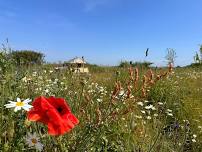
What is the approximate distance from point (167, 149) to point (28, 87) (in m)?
1.49

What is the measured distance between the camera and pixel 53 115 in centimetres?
221

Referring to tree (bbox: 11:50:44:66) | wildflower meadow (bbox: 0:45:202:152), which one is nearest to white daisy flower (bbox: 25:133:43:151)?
wildflower meadow (bbox: 0:45:202:152)

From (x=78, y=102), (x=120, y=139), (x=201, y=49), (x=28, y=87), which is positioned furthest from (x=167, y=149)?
(x=201, y=49)

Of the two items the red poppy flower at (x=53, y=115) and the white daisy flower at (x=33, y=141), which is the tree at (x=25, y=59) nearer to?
the white daisy flower at (x=33, y=141)

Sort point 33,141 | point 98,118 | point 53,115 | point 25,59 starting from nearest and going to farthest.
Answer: point 53,115 < point 33,141 < point 98,118 < point 25,59

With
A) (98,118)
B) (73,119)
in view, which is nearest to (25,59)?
(98,118)

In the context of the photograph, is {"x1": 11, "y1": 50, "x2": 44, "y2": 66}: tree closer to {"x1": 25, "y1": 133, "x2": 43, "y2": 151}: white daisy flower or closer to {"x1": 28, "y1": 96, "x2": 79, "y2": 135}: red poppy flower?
{"x1": 25, "y1": 133, "x2": 43, "y2": 151}: white daisy flower

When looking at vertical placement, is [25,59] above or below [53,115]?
above

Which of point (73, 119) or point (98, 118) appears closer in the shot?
point (73, 119)

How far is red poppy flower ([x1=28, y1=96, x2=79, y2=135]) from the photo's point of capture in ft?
7.13

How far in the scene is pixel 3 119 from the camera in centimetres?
324

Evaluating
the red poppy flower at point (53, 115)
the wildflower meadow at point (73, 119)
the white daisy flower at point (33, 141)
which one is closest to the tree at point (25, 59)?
the wildflower meadow at point (73, 119)

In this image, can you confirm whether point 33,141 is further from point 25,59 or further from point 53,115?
point 25,59

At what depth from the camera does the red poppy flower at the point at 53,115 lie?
2174 millimetres
